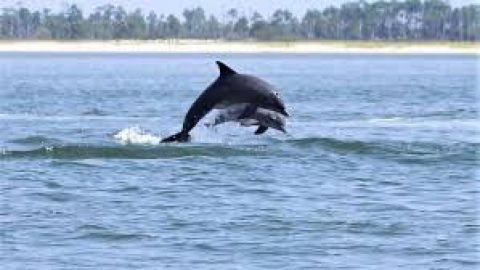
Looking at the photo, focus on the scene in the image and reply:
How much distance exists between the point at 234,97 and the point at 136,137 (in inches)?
125

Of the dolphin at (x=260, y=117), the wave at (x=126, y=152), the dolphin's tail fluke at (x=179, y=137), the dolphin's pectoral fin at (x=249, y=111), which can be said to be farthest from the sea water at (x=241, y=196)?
the dolphin's pectoral fin at (x=249, y=111)

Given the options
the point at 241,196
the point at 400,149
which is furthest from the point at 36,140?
the point at 241,196

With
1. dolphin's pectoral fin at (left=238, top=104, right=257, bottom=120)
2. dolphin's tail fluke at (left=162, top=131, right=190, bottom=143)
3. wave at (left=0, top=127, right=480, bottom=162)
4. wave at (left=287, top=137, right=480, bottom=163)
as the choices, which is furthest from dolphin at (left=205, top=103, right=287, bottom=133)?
wave at (left=287, top=137, right=480, bottom=163)

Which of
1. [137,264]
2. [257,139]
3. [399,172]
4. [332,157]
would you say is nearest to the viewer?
[137,264]

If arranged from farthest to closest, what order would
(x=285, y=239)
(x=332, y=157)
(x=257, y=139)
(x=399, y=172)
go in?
(x=257, y=139) < (x=332, y=157) < (x=399, y=172) < (x=285, y=239)

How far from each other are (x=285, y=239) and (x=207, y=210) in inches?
90.1

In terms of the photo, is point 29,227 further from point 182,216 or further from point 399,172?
point 399,172

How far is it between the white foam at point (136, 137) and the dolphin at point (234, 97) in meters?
1.00

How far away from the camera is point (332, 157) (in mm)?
24688

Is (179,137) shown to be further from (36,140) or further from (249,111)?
(36,140)

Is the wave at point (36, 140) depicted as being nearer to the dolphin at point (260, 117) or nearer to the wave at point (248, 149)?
the wave at point (248, 149)

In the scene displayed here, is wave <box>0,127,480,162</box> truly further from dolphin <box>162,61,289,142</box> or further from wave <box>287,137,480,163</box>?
dolphin <box>162,61,289,142</box>

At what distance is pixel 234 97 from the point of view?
25250 mm

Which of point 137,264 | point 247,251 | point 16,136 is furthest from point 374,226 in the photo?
point 16,136
